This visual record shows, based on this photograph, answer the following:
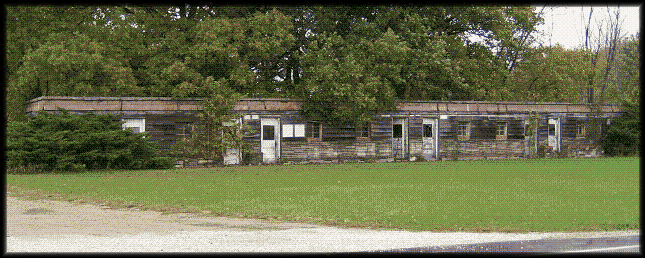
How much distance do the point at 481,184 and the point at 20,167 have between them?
60.0 ft

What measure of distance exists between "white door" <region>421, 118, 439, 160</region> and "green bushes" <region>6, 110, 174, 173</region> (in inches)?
612

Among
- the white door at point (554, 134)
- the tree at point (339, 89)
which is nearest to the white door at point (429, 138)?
the tree at point (339, 89)

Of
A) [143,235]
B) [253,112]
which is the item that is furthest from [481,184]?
[253,112]

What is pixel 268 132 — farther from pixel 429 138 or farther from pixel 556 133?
pixel 556 133

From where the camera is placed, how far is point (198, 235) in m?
10.4

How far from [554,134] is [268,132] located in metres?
19.1

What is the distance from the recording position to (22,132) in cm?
2470

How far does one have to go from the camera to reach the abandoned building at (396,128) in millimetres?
29531

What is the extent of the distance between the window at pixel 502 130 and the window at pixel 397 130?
689 cm

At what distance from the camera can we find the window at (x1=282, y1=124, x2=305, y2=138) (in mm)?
32062

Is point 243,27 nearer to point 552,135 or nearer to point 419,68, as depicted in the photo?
point 419,68

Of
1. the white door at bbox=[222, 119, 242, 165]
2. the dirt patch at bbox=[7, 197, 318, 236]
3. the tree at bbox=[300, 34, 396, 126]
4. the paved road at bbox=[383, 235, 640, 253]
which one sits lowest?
the dirt patch at bbox=[7, 197, 318, 236]

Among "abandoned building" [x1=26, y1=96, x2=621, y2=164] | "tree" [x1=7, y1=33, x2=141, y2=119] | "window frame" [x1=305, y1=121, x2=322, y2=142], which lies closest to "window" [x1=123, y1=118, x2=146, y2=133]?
"abandoned building" [x1=26, y1=96, x2=621, y2=164]

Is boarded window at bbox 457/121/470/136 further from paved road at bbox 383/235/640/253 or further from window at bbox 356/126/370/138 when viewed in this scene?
paved road at bbox 383/235/640/253
